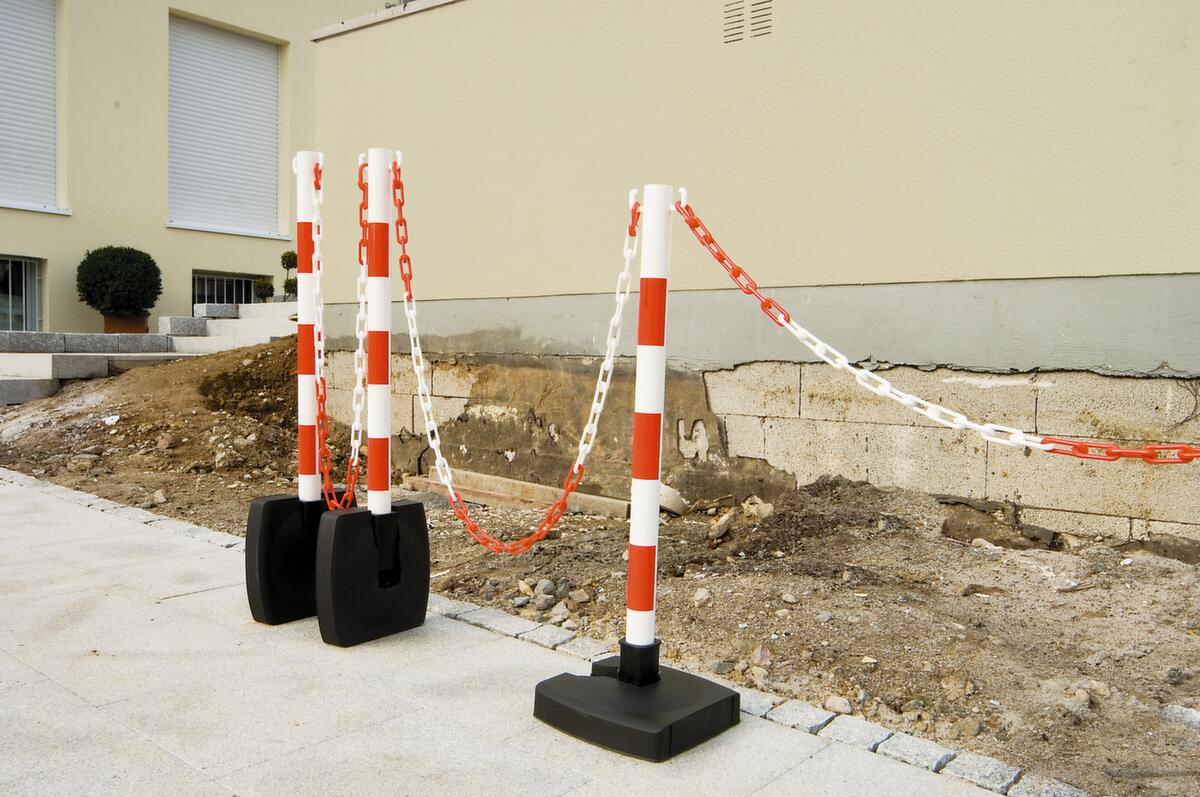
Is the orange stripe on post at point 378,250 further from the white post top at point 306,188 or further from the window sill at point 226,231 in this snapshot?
the window sill at point 226,231

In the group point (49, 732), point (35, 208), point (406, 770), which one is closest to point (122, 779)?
point (49, 732)

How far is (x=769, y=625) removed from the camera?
3.85 meters

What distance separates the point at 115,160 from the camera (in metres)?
16.3

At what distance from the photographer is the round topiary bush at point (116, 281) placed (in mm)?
15164

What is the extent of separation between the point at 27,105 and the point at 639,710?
1723cm

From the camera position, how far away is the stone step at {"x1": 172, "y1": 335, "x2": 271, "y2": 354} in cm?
1329

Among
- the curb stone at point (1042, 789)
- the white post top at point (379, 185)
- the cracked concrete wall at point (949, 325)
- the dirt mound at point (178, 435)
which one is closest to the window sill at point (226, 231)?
the dirt mound at point (178, 435)

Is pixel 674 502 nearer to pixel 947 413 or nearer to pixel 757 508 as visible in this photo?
pixel 757 508

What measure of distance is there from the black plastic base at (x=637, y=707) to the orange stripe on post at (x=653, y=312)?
3.35ft

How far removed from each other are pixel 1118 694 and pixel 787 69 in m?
4.00

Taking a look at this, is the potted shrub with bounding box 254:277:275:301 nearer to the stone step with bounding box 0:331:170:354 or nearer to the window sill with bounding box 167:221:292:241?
the window sill with bounding box 167:221:292:241

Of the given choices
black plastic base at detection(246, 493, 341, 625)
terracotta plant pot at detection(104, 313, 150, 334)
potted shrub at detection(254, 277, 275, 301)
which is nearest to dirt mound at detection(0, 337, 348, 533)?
black plastic base at detection(246, 493, 341, 625)

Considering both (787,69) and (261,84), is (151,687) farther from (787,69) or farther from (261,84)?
(261,84)

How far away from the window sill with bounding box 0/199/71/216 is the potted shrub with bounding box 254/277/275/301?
3.31 m
